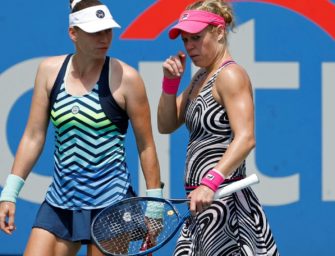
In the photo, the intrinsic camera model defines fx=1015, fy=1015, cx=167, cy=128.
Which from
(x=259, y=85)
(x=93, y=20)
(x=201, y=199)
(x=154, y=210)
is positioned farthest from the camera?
(x=259, y=85)

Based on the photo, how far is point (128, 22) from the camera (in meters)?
5.57

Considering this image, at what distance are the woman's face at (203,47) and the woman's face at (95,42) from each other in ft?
1.13

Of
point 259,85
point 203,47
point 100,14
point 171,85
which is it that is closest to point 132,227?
point 171,85

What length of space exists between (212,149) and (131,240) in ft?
1.59

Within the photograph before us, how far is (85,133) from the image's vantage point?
3.98m

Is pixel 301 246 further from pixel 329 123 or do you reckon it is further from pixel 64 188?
pixel 64 188

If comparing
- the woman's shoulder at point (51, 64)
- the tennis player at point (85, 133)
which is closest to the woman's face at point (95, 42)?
the tennis player at point (85, 133)

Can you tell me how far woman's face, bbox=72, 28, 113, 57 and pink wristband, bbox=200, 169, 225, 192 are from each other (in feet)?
2.46

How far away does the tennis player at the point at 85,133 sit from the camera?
3.98 metres

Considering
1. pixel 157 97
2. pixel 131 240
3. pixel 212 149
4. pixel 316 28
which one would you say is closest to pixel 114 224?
pixel 131 240

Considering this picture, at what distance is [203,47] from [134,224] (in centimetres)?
73

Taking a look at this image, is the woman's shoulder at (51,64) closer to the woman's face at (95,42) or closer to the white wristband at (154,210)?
the woman's face at (95,42)

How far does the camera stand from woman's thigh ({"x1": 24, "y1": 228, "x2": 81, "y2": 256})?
12.9 ft

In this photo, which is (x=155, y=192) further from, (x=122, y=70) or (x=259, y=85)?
(x=259, y=85)
